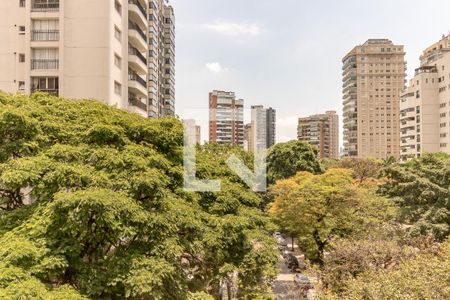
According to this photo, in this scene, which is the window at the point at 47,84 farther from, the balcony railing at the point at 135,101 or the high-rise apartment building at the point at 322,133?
the high-rise apartment building at the point at 322,133

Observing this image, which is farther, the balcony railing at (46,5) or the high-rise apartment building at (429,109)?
the high-rise apartment building at (429,109)

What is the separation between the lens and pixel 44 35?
55.8 ft

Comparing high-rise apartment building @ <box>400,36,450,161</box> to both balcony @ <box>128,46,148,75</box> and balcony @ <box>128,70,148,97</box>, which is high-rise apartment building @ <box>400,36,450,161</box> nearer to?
balcony @ <box>128,70,148,97</box>

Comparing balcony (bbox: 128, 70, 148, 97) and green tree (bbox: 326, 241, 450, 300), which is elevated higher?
balcony (bbox: 128, 70, 148, 97)

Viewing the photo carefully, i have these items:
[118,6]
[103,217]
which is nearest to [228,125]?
[118,6]

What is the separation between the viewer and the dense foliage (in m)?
6.92

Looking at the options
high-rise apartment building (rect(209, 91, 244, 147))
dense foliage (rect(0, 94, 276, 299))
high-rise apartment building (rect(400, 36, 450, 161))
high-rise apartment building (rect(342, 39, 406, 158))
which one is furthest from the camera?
high-rise apartment building (rect(342, 39, 406, 158))

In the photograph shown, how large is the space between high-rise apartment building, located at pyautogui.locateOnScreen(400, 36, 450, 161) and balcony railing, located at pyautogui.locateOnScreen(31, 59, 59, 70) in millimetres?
38192

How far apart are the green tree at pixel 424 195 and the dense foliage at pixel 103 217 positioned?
29.2ft

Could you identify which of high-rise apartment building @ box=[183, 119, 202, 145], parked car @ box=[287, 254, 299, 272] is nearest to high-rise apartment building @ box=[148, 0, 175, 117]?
high-rise apartment building @ box=[183, 119, 202, 145]

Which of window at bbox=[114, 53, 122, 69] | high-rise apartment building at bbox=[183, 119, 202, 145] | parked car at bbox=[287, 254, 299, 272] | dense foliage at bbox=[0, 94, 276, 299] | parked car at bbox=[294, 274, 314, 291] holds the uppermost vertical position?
window at bbox=[114, 53, 122, 69]

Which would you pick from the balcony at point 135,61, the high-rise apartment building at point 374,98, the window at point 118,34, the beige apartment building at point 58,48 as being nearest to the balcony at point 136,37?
the balcony at point 135,61

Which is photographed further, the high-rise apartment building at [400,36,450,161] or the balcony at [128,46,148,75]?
the high-rise apartment building at [400,36,450,161]

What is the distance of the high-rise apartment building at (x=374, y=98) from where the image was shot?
59250mm
